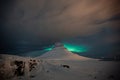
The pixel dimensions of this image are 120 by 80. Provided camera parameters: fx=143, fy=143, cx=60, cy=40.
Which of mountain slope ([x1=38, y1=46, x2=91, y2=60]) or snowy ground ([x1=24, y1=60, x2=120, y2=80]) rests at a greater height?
mountain slope ([x1=38, y1=46, x2=91, y2=60])

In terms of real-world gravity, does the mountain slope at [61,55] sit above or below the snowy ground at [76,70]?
above

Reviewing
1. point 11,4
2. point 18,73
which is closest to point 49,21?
point 11,4

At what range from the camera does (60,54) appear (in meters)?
2.89

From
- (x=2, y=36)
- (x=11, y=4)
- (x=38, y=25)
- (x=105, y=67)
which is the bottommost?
(x=105, y=67)

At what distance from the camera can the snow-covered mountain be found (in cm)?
270

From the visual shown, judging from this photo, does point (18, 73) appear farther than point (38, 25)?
No

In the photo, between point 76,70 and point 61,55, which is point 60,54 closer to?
point 61,55

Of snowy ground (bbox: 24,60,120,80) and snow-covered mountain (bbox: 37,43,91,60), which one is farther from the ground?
snow-covered mountain (bbox: 37,43,91,60)

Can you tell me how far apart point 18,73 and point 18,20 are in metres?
0.93

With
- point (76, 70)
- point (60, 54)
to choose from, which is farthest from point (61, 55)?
point (76, 70)

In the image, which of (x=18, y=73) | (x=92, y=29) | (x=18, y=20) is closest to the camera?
(x=18, y=73)

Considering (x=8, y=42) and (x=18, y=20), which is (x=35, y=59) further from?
(x=18, y=20)

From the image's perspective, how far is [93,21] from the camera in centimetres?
300

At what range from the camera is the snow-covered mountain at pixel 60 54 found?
106 inches
